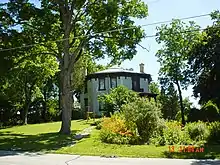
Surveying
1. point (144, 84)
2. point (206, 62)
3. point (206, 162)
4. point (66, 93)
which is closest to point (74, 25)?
point (66, 93)

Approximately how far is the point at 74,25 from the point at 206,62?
15956 millimetres

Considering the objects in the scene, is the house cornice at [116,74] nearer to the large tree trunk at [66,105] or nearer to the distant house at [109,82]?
the distant house at [109,82]

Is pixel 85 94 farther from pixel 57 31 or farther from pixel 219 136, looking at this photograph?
pixel 219 136

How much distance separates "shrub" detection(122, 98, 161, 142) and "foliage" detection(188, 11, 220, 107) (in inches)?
471

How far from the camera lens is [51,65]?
36500 millimetres

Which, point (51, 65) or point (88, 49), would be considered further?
point (51, 65)

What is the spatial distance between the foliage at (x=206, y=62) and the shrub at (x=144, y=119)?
39.2ft

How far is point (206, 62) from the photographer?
38.0 meters

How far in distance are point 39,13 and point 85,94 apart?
3182 cm

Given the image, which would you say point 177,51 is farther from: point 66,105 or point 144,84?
point 66,105

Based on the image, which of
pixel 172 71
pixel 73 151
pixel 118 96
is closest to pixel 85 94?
pixel 172 71

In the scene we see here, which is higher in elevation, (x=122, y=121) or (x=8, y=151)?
(x=122, y=121)

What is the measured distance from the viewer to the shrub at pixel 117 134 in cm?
2011

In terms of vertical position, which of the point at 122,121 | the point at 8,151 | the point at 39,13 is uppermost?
the point at 39,13
